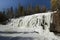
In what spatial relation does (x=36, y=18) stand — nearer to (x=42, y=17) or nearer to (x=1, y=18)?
(x=42, y=17)

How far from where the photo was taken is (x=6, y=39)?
438 inches

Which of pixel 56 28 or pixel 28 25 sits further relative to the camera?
pixel 28 25

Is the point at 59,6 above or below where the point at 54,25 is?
above

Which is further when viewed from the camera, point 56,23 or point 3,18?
point 3,18

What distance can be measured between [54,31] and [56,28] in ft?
1.17

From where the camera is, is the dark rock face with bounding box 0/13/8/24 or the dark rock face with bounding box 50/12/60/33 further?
the dark rock face with bounding box 0/13/8/24

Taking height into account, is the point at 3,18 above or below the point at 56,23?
below

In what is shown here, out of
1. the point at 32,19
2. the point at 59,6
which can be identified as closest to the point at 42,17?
the point at 32,19

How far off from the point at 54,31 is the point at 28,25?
933 cm

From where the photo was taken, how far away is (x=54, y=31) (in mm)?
13055

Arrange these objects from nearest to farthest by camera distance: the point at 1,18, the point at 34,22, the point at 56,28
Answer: the point at 56,28 < the point at 34,22 < the point at 1,18

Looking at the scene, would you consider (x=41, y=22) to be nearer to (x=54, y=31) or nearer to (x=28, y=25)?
(x=28, y=25)

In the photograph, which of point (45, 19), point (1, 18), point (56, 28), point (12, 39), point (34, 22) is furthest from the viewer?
point (1, 18)

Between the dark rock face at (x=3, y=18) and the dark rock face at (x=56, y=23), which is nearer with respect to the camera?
the dark rock face at (x=56, y=23)
